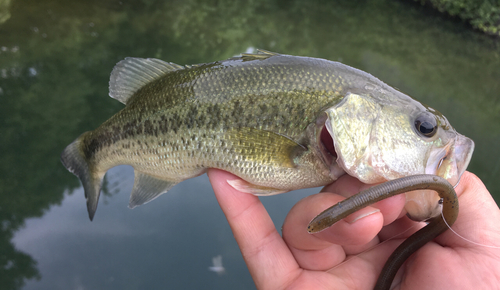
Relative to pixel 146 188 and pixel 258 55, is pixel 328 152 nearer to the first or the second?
pixel 258 55

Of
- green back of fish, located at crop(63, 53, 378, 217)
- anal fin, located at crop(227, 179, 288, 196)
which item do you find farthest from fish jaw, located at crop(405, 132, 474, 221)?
anal fin, located at crop(227, 179, 288, 196)

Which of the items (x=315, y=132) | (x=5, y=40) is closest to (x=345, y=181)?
(x=315, y=132)

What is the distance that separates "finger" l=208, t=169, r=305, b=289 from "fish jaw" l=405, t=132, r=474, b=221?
60 centimetres

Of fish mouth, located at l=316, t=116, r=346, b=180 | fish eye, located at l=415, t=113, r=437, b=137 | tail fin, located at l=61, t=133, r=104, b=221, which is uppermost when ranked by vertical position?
fish eye, located at l=415, t=113, r=437, b=137

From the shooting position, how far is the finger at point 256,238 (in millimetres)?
1308

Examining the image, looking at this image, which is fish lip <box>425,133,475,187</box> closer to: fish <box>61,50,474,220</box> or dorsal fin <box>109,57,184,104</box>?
fish <box>61,50,474,220</box>

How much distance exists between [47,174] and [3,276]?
1.04 m

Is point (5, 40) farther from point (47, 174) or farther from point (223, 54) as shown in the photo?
point (223, 54)

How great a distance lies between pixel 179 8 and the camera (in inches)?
332

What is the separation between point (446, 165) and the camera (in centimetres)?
105

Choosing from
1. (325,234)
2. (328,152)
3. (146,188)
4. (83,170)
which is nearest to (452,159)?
(328,152)

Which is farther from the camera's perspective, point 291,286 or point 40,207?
point 40,207

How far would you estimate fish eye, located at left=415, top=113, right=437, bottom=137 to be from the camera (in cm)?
107

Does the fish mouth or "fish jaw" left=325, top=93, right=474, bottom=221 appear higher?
"fish jaw" left=325, top=93, right=474, bottom=221
